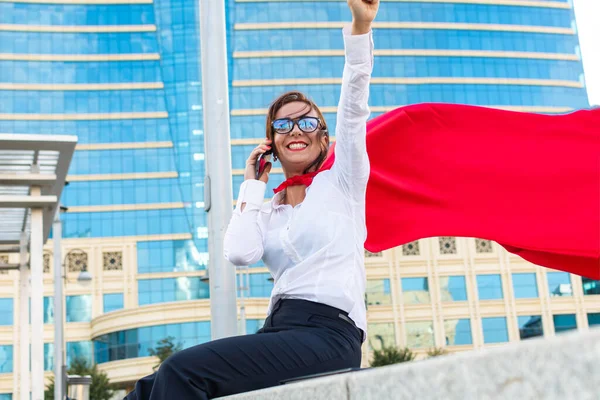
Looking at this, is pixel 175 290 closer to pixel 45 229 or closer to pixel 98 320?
pixel 98 320

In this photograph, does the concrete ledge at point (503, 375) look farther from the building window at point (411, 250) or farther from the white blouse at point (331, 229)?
the building window at point (411, 250)

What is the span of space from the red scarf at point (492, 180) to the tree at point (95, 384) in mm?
39689

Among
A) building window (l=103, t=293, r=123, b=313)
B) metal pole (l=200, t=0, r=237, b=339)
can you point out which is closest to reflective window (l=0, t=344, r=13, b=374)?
building window (l=103, t=293, r=123, b=313)

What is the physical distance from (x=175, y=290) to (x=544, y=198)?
155 ft

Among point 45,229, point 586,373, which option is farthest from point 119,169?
point 586,373

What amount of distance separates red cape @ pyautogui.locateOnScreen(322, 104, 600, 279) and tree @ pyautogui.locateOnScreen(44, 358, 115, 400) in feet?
130

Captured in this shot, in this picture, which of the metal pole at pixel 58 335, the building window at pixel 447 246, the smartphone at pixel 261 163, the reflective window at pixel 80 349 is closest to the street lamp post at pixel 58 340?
the metal pole at pixel 58 335

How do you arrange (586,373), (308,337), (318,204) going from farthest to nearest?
(318,204) → (308,337) → (586,373)

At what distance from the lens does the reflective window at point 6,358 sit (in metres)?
48.8

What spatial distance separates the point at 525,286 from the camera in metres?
51.1

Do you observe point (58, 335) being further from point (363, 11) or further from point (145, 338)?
point (145, 338)

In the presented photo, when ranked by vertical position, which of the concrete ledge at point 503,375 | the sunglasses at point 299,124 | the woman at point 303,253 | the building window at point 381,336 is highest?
the building window at point 381,336

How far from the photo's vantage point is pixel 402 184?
456 cm

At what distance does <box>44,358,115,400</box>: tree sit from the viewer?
42.3 meters
